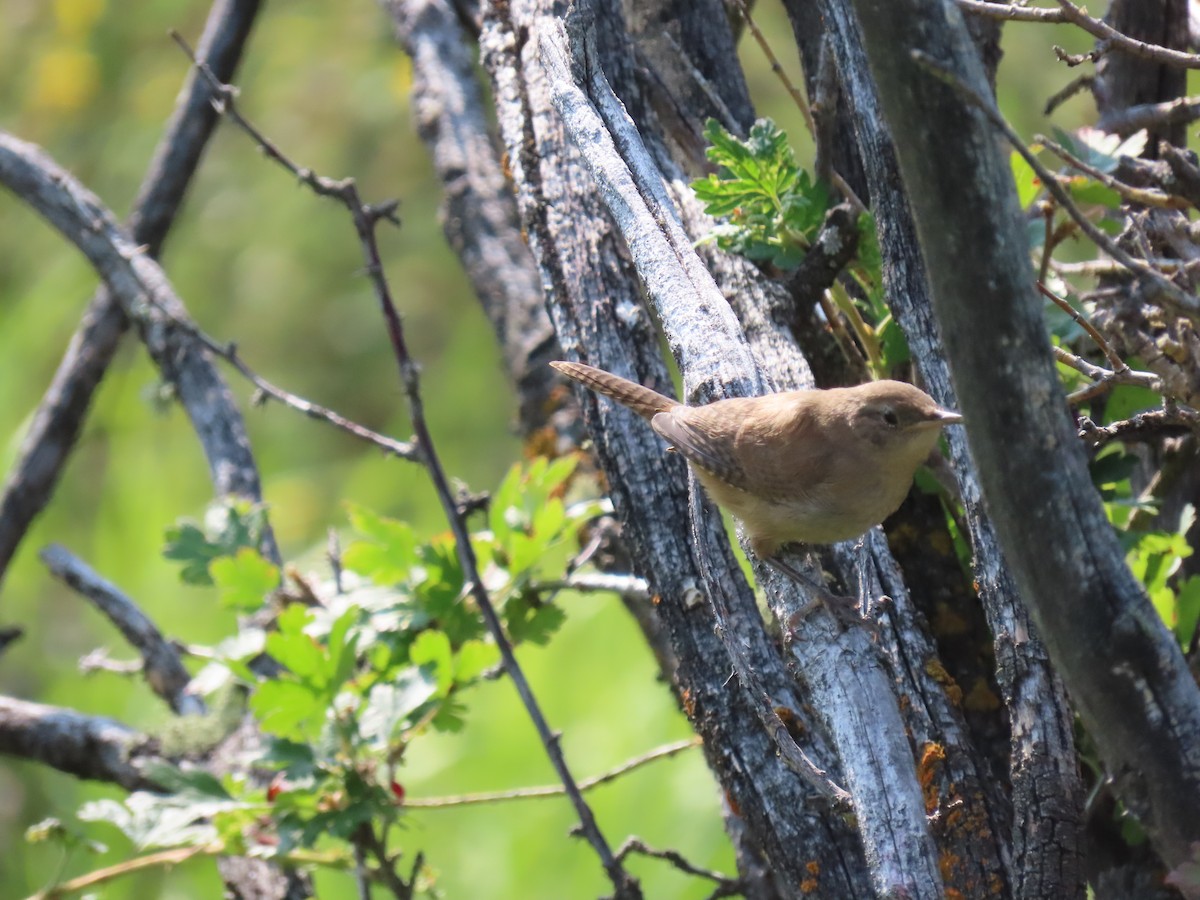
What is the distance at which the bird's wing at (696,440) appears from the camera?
204 cm

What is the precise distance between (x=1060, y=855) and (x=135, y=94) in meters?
5.77

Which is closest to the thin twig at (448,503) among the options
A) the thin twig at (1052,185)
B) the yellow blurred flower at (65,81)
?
the thin twig at (1052,185)

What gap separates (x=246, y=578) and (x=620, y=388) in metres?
0.95

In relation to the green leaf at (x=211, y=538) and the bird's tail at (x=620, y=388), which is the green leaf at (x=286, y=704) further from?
the bird's tail at (x=620, y=388)

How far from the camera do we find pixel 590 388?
219 centimetres

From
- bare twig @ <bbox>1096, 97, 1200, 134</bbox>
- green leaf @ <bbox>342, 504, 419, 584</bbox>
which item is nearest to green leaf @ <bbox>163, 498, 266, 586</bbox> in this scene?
green leaf @ <bbox>342, 504, 419, 584</bbox>

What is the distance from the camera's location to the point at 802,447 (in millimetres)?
2193

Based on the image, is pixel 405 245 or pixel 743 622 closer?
pixel 743 622

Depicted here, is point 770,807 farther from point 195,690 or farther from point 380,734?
point 195,690

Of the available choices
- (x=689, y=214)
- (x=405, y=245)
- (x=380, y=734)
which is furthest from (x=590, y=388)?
(x=405, y=245)

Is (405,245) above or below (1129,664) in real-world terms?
above

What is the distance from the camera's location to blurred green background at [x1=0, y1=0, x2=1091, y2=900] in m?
4.20

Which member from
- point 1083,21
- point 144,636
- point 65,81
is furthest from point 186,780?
point 65,81

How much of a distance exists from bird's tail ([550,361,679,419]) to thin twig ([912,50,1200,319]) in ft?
3.33
